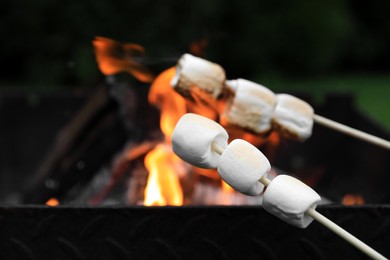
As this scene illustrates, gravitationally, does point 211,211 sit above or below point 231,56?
above

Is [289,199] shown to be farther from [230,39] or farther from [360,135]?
[230,39]

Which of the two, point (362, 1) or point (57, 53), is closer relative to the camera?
point (57, 53)

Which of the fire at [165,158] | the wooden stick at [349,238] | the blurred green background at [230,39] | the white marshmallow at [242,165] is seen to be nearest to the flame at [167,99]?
the fire at [165,158]

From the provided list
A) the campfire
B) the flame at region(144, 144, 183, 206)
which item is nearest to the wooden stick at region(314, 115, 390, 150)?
the campfire

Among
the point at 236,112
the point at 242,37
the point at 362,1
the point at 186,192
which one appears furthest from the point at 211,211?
the point at 362,1

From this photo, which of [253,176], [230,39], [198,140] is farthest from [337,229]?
[230,39]

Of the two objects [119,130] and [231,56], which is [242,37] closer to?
[231,56]
